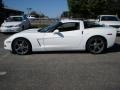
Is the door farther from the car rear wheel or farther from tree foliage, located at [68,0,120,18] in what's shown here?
tree foliage, located at [68,0,120,18]

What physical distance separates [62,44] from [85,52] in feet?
3.42

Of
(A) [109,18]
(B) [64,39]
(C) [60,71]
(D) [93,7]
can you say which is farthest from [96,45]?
(D) [93,7]

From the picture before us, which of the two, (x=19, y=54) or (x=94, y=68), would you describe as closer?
(x=94, y=68)

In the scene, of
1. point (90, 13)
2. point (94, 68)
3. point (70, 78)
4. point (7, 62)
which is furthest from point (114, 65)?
point (90, 13)

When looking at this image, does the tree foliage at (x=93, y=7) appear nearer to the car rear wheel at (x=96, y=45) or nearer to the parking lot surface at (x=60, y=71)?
the car rear wheel at (x=96, y=45)

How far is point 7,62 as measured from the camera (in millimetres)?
7824

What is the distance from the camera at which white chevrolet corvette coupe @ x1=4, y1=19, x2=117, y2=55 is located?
906cm

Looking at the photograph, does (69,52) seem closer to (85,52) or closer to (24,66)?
(85,52)

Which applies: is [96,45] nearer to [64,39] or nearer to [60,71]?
[64,39]

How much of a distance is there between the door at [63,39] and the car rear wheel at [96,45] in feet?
1.36

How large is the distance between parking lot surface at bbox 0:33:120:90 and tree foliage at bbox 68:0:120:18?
30176 mm

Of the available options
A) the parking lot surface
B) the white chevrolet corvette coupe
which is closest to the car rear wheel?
the white chevrolet corvette coupe

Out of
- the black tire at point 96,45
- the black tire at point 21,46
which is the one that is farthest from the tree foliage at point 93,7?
the black tire at point 21,46

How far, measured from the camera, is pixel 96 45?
919 cm
